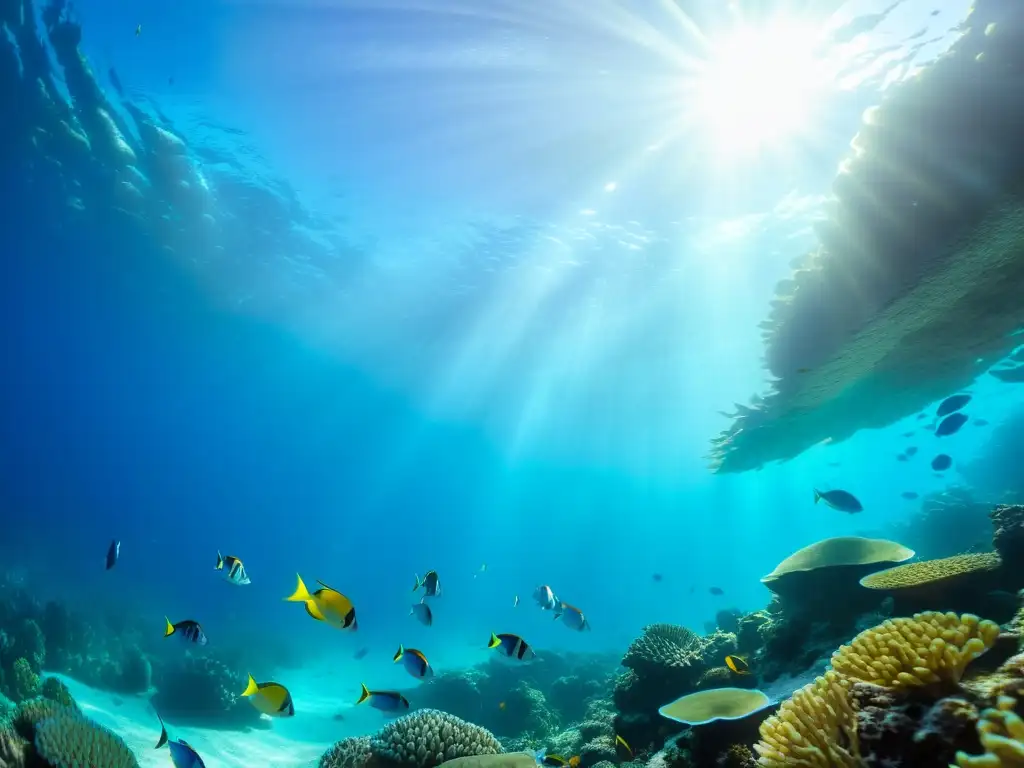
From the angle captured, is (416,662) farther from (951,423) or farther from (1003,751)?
(951,423)

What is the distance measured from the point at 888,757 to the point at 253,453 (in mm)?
75175

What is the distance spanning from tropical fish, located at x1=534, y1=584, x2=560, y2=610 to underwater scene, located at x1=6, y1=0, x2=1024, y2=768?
0.07 m

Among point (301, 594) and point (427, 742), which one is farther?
point (427, 742)

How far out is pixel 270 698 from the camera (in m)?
4.58

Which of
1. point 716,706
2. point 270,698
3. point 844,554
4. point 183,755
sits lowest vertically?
point 183,755

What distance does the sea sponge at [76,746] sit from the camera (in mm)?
4527

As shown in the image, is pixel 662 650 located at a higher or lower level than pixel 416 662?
higher

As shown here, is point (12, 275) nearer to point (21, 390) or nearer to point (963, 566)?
point (21, 390)

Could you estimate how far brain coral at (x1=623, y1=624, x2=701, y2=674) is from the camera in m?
7.89

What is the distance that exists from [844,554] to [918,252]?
8.24 meters

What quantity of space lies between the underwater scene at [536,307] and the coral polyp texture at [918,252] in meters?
0.08

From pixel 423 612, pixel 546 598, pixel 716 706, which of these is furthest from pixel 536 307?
pixel 716 706

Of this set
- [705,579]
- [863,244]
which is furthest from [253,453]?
[705,579]

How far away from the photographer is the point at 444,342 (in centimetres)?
3459
